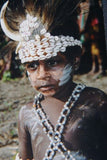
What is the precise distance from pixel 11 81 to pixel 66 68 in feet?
19.1

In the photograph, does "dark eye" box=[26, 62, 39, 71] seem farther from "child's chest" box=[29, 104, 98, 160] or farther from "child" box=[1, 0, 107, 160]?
"child's chest" box=[29, 104, 98, 160]

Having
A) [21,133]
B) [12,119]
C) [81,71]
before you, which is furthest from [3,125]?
[81,71]

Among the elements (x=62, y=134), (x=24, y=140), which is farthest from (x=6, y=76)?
(x=62, y=134)

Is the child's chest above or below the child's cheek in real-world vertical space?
below

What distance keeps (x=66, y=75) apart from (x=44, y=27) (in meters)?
0.38

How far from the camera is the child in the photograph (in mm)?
1938

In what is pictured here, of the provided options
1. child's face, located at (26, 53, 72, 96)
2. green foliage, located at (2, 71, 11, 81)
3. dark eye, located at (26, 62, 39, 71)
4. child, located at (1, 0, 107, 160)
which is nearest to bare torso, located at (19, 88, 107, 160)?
child, located at (1, 0, 107, 160)

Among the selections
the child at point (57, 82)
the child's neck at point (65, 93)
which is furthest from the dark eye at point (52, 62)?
the child's neck at point (65, 93)

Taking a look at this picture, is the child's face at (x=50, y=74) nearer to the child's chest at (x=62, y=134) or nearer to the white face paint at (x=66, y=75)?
the white face paint at (x=66, y=75)

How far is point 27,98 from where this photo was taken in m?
5.69

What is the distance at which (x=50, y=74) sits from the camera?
6.47ft

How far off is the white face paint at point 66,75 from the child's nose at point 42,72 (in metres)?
0.12

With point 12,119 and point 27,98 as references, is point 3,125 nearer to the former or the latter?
point 12,119

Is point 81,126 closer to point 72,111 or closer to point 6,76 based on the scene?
point 72,111
